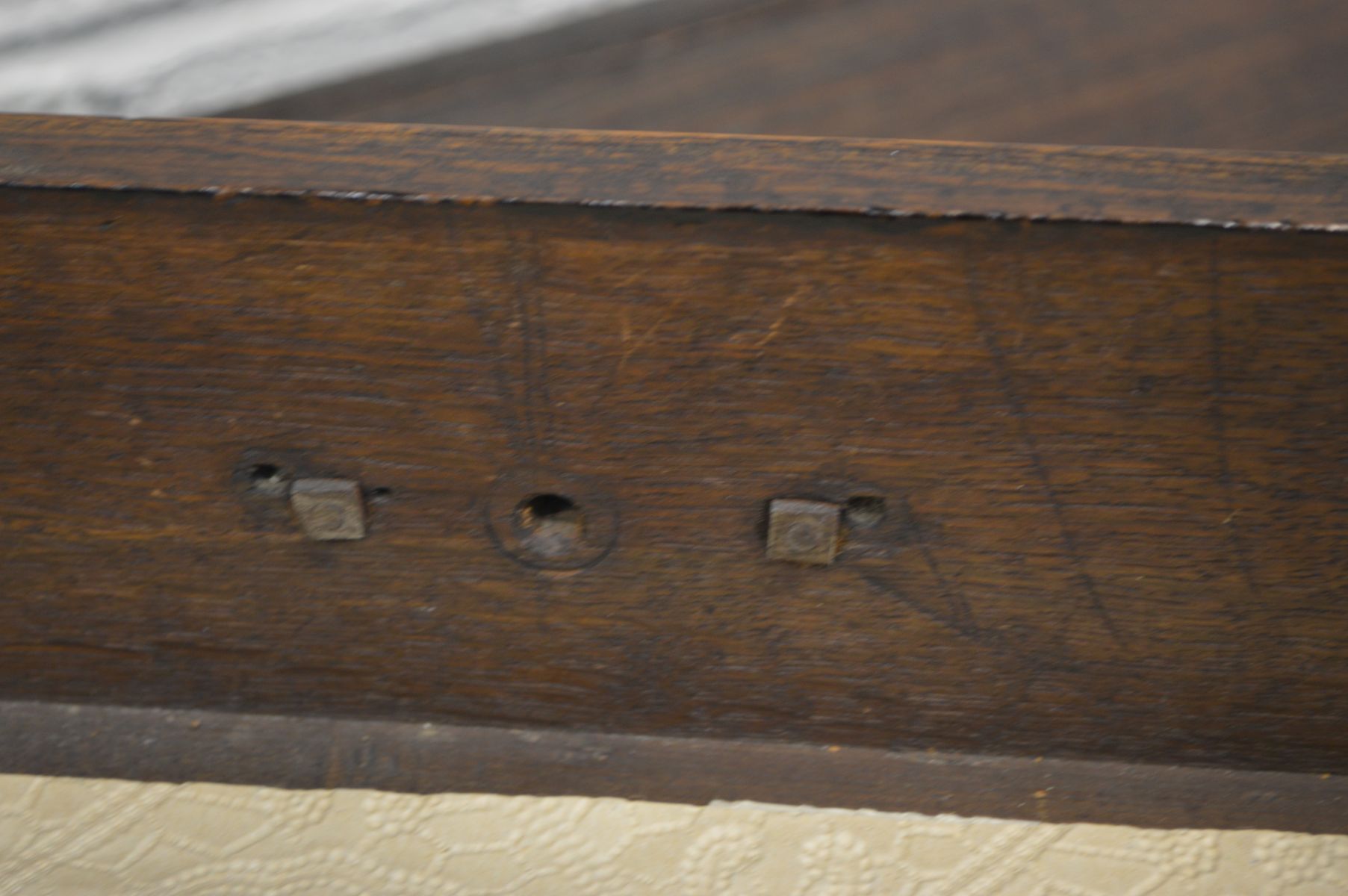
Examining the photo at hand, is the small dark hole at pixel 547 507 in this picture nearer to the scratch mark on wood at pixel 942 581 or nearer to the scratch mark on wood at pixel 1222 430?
the scratch mark on wood at pixel 942 581

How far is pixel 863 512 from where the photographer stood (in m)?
0.61

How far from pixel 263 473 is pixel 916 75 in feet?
1.66

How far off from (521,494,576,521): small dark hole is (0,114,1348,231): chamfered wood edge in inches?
6.1

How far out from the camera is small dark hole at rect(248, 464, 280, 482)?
24.0 inches

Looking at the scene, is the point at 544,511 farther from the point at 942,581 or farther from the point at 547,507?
the point at 942,581

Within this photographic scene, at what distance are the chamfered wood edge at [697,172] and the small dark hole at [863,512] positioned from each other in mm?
143

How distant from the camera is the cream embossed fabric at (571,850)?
0.66 meters

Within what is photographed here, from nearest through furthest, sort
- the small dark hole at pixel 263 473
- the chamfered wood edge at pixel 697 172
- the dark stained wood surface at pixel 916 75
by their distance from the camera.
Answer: the chamfered wood edge at pixel 697 172
the small dark hole at pixel 263 473
the dark stained wood surface at pixel 916 75

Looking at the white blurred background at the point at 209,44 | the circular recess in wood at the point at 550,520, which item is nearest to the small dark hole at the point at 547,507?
the circular recess in wood at the point at 550,520

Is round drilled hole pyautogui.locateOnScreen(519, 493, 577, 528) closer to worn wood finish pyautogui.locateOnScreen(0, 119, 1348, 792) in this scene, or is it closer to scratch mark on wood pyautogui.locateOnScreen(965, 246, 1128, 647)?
worn wood finish pyautogui.locateOnScreen(0, 119, 1348, 792)

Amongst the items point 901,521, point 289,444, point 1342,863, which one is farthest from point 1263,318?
point 289,444

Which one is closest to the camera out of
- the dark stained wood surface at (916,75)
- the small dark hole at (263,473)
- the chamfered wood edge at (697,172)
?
the chamfered wood edge at (697,172)

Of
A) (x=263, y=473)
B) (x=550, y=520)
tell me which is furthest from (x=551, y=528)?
(x=263, y=473)

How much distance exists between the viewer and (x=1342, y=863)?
25.8 inches
